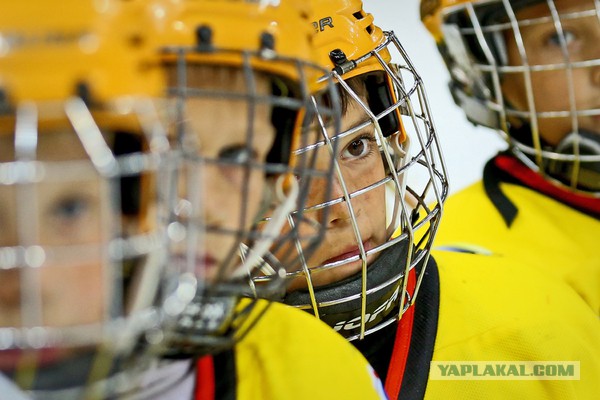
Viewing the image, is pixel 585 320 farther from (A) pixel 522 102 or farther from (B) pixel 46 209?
(B) pixel 46 209

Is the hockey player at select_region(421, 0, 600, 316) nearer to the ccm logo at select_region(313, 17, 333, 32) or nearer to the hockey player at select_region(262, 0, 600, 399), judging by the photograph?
the hockey player at select_region(262, 0, 600, 399)

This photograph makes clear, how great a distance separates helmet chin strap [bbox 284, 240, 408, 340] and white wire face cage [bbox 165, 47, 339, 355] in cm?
19

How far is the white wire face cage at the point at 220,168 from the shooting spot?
57 centimetres

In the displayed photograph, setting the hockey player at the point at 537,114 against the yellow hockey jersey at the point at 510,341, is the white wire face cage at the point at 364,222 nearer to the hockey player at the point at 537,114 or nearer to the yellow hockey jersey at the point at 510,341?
the yellow hockey jersey at the point at 510,341

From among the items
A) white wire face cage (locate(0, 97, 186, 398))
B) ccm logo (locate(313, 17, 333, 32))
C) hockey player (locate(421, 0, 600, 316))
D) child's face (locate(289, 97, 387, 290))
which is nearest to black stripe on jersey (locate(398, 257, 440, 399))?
child's face (locate(289, 97, 387, 290))

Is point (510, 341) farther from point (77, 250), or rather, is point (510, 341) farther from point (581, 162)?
point (77, 250)

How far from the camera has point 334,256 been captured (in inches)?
35.6

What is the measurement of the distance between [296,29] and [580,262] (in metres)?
0.67

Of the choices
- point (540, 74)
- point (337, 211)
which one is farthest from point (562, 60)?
point (337, 211)

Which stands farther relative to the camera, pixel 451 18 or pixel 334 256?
pixel 451 18

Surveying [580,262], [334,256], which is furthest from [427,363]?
[580,262]

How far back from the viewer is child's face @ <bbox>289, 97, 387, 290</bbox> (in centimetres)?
90

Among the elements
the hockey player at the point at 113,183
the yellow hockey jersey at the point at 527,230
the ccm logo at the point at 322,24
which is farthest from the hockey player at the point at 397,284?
the hockey player at the point at 113,183

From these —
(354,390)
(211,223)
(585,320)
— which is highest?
(211,223)
